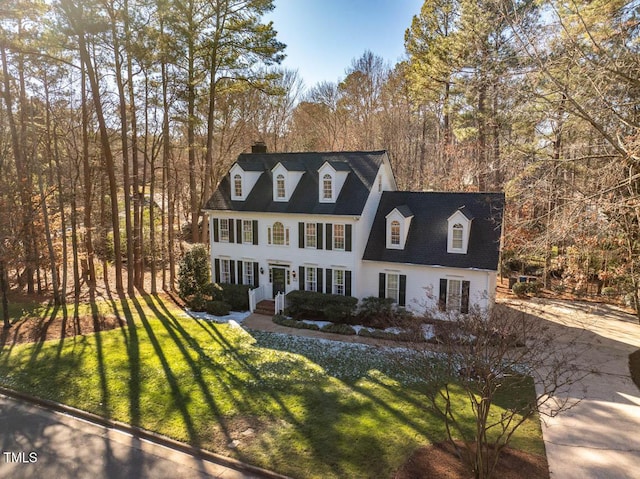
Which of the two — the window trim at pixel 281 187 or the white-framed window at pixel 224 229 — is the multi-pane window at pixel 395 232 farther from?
the white-framed window at pixel 224 229

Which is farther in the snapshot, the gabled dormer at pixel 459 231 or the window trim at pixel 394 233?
the window trim at pixel 394 233

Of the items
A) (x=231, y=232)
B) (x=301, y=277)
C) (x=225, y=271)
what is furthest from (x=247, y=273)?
(x=301, y=277)

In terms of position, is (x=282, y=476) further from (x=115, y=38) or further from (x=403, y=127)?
(x=403, y=127)

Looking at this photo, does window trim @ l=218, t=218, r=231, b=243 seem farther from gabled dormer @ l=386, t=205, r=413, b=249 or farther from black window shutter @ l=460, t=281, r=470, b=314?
black window shutter @ l=460, t=281, r=470, b=314

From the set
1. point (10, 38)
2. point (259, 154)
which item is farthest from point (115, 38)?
point (259, 154)

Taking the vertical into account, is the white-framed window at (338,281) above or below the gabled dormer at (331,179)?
below

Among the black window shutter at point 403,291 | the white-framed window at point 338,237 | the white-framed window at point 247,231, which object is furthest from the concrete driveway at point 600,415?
the white-framed window at point 247,231
